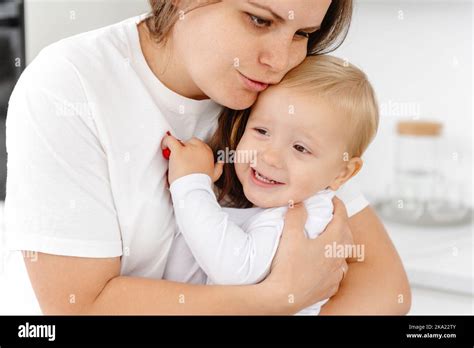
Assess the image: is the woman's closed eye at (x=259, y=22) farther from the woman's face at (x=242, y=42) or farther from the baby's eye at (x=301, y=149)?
the baby's eye at (x=301, y=149)

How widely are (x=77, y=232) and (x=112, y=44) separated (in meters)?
0.30

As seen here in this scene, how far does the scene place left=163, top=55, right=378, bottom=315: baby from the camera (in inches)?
38.9

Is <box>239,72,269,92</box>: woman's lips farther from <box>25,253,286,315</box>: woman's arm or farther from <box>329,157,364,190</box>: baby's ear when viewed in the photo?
<box>25,253,286,315</box>: woman's arm

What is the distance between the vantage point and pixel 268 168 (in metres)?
1.06

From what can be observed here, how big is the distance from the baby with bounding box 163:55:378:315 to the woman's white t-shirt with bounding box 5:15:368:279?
4cm

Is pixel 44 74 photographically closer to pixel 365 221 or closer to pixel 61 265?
pixel 61 265

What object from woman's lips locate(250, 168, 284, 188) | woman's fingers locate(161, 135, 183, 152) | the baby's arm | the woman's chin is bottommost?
the baby's arm

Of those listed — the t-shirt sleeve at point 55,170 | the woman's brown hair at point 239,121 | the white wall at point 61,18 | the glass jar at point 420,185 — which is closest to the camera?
the t-shirt sleeve at point 55,170

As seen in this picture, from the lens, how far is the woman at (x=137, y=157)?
92 centimetres

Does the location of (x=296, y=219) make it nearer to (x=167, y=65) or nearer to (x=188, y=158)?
(x=188, y=158)

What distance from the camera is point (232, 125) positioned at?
114 centimetres

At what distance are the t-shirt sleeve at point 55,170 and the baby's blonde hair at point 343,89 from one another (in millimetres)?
333

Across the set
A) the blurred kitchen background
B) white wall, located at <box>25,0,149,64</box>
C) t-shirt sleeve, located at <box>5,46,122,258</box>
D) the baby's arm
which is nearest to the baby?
the baby's arm

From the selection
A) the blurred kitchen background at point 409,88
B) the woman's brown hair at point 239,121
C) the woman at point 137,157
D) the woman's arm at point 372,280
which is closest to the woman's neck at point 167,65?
the woman at point 137,157
